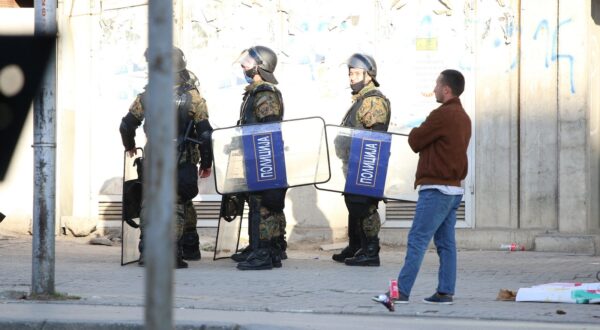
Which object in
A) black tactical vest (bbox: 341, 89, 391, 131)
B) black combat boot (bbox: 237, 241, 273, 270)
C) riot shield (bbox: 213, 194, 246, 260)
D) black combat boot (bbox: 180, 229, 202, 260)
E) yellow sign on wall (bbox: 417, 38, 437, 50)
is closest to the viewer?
black combat boot (bbox: 237, 241, 273, 270)

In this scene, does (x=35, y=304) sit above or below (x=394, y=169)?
below

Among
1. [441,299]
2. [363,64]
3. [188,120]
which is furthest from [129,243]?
[441,299]

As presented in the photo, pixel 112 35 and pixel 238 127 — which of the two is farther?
pixel 112 35

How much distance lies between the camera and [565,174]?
11773 millimetres

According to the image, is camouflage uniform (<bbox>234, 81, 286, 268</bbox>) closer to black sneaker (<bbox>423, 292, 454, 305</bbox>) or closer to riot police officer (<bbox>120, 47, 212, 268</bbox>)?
riot police officer (<bbox>120, 47, 212, 268</bbox>)

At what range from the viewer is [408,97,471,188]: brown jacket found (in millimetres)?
7105

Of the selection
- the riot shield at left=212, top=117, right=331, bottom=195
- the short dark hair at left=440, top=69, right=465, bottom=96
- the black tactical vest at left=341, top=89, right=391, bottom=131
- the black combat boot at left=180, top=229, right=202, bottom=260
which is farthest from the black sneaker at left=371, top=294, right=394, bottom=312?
the black combat boot at left=180, top=229, right=202, bottom=260

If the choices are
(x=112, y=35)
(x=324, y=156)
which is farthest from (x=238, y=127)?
(x=112, y=35)

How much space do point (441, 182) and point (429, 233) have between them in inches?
13.5

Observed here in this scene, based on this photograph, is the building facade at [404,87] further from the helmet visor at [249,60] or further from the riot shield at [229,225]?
the helmet visor at [249,60]

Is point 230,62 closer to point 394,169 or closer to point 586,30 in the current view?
point 394,169

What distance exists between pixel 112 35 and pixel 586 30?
534 centimetres

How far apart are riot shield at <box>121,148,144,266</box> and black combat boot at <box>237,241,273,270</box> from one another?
1062 millimetres

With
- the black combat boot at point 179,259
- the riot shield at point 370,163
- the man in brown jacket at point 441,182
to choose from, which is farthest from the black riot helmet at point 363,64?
the man in brown jacket at point 441,182
